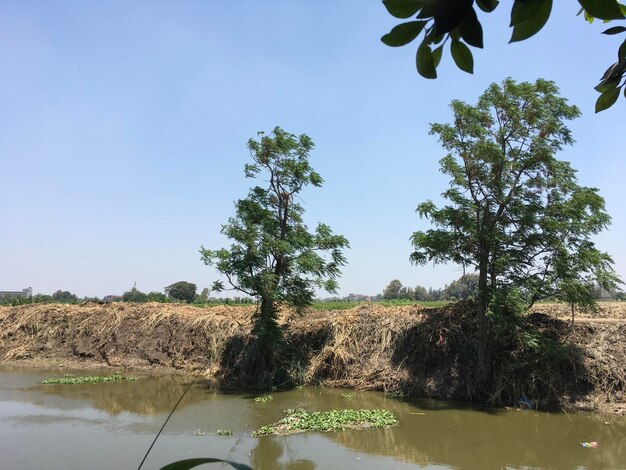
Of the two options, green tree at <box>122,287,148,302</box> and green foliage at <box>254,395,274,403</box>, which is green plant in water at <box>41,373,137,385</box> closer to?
green foliage at <box>254,395,274,403</box>

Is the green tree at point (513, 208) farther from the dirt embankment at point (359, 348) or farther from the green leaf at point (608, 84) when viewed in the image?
the green leaf at point (608, 84)

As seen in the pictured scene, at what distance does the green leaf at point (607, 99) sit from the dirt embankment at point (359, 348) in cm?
796

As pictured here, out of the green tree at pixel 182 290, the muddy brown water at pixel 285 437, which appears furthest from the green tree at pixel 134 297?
the muddy brown water at pixel 285 437

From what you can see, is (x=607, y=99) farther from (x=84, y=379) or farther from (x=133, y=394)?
(x=84, y=379)

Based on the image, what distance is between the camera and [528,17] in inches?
30.8

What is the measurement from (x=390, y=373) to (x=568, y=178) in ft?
17.1

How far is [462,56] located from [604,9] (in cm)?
26

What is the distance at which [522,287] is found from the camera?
884cm

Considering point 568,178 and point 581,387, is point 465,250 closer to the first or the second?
point 568,178

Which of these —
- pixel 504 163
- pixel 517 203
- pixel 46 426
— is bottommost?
pixel 46 426

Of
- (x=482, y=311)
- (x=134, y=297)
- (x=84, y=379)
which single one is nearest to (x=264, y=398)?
(x=482, y=311)

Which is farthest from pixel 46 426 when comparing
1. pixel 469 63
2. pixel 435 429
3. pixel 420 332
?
pixel 469 63

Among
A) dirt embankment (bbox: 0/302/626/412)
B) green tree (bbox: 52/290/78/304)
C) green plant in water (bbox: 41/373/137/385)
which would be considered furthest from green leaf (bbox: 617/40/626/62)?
green tree (bbox: 52/290/78/304)

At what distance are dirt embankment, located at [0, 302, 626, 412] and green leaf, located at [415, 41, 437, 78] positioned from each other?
8.44 meters
